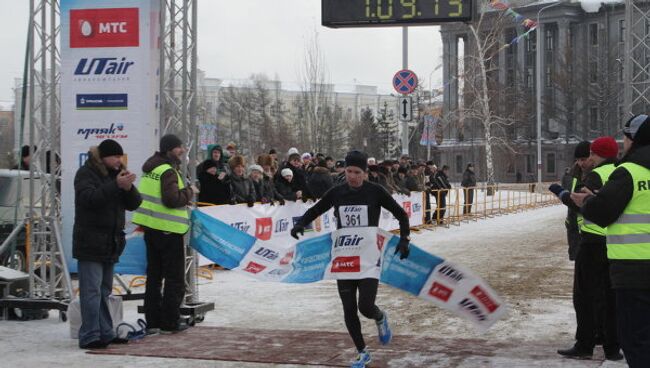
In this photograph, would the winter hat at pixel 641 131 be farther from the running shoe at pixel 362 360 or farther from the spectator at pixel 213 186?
the spectator at pixel 213 186

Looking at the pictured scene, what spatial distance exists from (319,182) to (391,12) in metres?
3.86

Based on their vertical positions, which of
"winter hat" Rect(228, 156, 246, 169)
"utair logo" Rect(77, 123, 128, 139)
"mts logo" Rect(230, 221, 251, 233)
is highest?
"utair logo" Rect(77, 123, 128, 139)

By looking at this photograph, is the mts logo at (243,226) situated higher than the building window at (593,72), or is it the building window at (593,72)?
the building window at (593,72)

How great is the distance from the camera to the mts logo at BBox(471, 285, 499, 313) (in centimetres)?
845

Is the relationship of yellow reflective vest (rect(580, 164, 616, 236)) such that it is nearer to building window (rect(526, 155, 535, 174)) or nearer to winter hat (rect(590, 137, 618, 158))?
winter hat (rect(590, 137, 618, 158))

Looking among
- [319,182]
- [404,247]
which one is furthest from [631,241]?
[319,182]

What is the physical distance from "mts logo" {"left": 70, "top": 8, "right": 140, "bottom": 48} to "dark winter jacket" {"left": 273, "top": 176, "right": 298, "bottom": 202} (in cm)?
714

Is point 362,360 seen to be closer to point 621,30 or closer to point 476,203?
point 476,203

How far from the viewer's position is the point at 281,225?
17453 millimetres

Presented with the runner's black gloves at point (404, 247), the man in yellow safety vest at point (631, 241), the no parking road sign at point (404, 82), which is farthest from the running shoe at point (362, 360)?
the no parking road sign at point (404, 82)

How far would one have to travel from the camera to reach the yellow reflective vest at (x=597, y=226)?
822 cm

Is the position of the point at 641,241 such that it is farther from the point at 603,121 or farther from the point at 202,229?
the point at 603,121

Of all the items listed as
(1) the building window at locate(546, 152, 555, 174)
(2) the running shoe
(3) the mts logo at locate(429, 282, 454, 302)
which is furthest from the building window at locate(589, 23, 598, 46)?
(2) the running shoe

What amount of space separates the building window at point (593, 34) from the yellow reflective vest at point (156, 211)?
84.4m
